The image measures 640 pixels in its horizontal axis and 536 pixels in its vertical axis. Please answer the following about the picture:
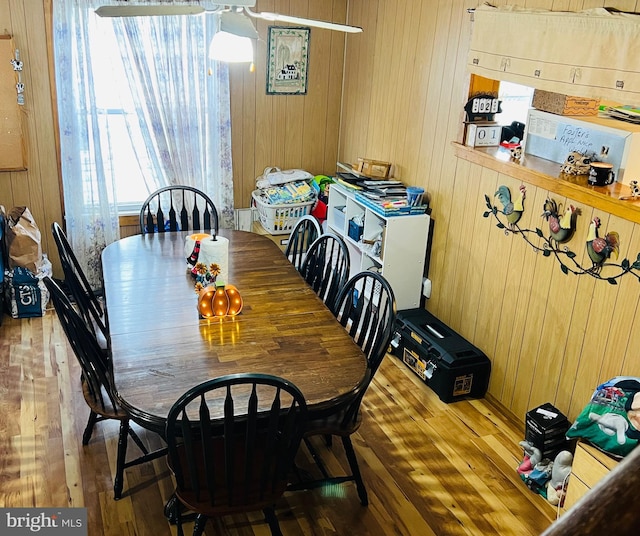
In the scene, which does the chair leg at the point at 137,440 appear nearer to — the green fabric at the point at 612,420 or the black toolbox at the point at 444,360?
the black toolbox at the point at 444,360

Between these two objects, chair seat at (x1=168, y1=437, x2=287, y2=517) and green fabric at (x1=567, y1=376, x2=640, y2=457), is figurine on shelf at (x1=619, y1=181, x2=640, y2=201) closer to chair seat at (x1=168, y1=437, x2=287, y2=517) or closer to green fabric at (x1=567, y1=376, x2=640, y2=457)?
green fabric at (x1=567, y1=376, x2=640, y2=457)

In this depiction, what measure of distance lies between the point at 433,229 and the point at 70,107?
2538 mm

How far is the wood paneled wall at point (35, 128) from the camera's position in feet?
14.1

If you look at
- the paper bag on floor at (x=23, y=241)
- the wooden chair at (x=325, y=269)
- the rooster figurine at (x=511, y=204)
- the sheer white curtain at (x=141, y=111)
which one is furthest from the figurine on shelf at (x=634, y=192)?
the paper bag on floor at (x=23, y=241)

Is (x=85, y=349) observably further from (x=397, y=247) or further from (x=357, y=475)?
(x=397, y=247)

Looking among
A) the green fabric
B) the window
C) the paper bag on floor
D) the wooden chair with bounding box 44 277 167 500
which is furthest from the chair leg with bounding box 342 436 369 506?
the window

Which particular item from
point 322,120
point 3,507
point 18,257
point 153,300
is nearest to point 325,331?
point 153,300

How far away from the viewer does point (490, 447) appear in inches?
135

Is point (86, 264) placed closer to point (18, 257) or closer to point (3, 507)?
point (18, 257)

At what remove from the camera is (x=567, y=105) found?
337 cm

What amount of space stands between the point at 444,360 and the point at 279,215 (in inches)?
72.8

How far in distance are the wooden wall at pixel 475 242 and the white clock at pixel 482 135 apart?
0.09 m

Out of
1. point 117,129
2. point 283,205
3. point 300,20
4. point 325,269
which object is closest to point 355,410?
point 325,269

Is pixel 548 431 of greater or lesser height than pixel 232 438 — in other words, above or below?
below
